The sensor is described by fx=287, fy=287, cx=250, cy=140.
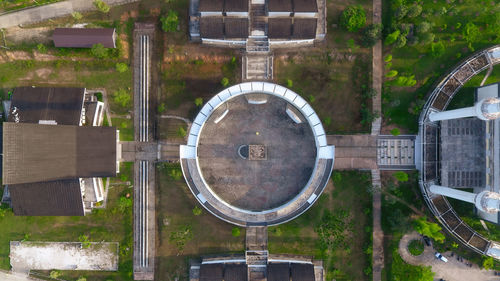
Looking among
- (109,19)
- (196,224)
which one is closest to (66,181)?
(196,224)

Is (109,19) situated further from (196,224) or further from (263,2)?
(196,224)

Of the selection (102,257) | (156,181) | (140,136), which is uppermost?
(140,136)

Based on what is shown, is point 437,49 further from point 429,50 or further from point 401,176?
point 401,176

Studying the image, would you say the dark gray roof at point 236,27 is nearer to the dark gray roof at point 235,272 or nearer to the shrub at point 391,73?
the shrub at point 391,73

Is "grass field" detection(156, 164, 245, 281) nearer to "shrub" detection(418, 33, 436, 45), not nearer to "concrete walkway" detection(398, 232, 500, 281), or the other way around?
"concrete walkway" detection(398, 232, 500, 281)

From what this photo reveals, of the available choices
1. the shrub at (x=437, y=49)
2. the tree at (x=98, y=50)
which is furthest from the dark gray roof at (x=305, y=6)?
the tree at (x=98, y=50)

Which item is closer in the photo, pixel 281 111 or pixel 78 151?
pixel 78 151

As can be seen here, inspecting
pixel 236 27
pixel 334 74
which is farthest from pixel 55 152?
pixel 334 74
